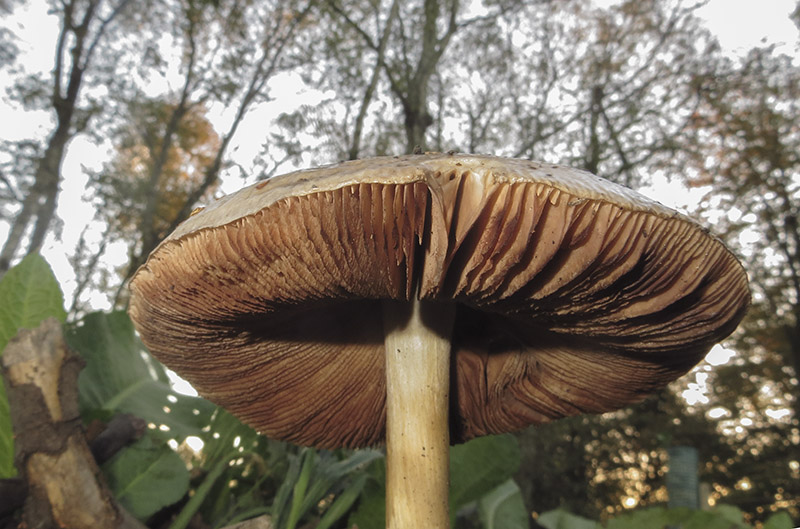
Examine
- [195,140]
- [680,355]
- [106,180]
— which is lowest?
[680,355]

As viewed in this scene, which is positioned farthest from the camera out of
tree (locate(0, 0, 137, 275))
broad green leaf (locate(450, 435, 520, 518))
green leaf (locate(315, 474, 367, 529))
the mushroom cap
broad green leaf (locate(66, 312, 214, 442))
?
tree (locate(0, 0, 137, 275))

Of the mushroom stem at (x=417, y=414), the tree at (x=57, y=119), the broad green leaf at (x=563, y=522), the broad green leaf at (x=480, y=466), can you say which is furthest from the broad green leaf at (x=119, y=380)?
the tree at (x=57, y=119)

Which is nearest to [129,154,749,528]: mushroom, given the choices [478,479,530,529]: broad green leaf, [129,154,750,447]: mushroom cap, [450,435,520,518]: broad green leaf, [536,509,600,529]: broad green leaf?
[129,154,750,447]: mushroom cap

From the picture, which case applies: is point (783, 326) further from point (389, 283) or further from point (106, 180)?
point (106, 180)

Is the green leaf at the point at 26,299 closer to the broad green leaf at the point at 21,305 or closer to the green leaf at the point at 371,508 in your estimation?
the broad green leaf at the point at 21,305

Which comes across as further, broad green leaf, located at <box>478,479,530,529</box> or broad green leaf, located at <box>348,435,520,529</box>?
broad green leaf, located at <box>478,479,530,529</box>

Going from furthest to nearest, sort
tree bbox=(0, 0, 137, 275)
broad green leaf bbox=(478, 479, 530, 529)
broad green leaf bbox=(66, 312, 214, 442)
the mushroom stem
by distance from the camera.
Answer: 1. tree bbox=(0, 0, 137, 275)
2. broad green leaf bbox=(478, 479, 530, 529)
3. broad green leaf bbox=(66, 312, 214, 442)
4. the mushroom stem

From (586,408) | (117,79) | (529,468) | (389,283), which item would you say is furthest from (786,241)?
(117,79)

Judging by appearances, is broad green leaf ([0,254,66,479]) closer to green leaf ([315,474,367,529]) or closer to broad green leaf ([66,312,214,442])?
broad green leaf ([66,312,214,442])
